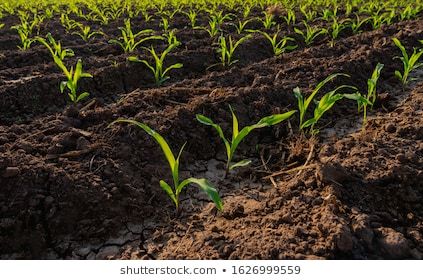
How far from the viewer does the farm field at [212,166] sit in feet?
5.86

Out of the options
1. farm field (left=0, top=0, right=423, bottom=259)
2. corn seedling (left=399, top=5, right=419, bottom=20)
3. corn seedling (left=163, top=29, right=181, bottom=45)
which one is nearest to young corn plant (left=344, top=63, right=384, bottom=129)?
farm field (left=0, top=0, right=423, bottom=259)

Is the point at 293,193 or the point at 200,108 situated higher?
the point at 200,108

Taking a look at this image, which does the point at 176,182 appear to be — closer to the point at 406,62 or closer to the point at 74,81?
the point at 74,81

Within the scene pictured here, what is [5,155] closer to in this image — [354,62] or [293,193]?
[293,193]

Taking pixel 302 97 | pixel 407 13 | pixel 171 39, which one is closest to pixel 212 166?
pixel 302 97

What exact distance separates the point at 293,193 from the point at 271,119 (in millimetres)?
431

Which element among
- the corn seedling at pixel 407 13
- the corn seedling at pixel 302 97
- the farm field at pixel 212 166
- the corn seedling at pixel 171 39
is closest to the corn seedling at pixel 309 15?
the corn seedling at pixel 407 13

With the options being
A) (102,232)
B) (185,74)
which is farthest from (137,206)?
(185,74)

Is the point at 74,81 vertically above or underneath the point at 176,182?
above

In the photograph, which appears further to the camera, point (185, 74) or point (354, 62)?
point (185, 74)

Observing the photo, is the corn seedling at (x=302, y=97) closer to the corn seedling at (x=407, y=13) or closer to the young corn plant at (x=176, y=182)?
the young corn plant at (x=176, y=182)

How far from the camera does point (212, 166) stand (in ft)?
8.18

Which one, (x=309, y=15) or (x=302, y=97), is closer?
(x=302, y=97)
